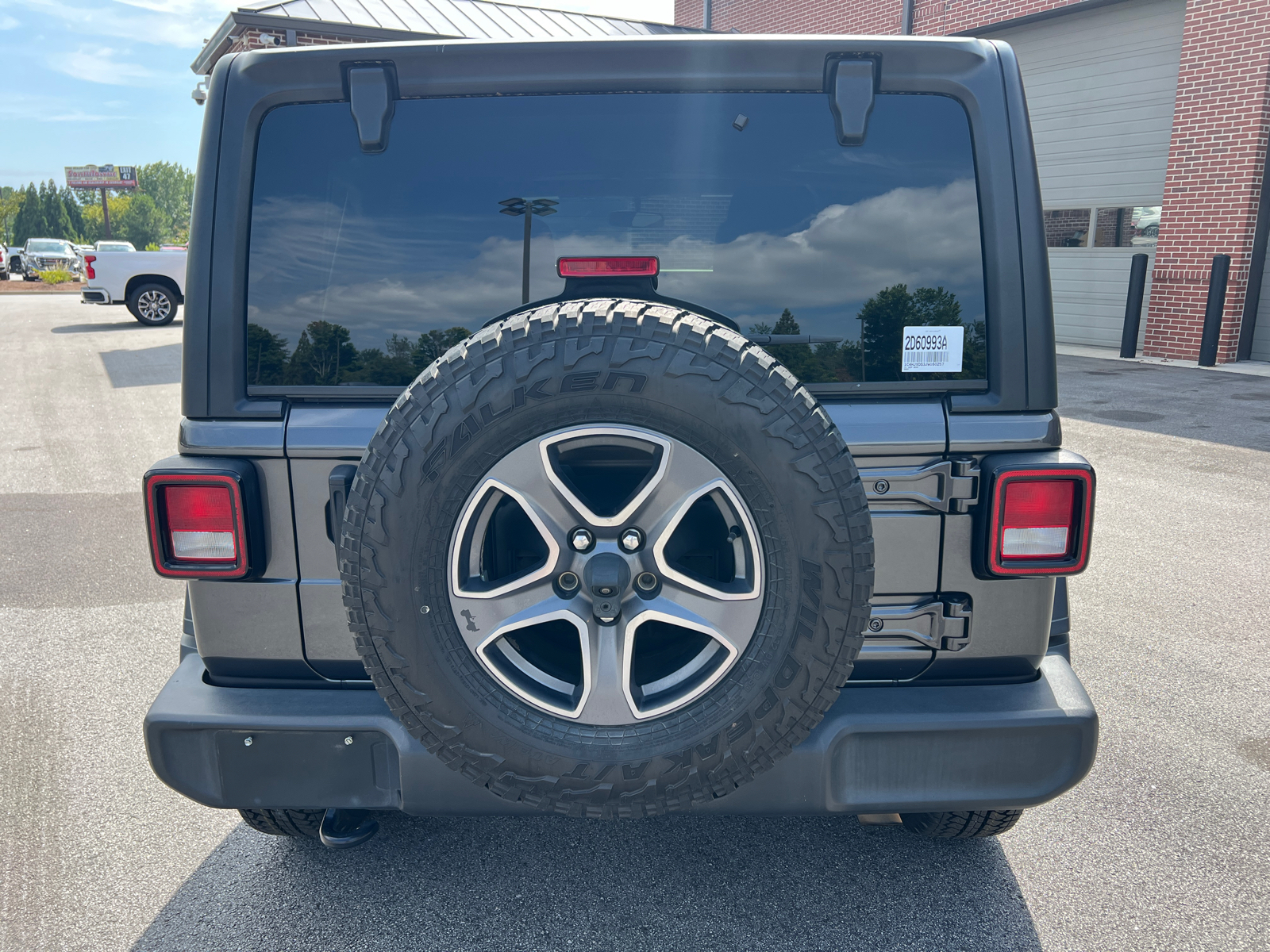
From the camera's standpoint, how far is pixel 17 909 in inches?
94.2

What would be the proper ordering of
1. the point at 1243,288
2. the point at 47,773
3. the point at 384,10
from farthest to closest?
the point at 384,10
the point at 1243,288
the point at 47,773

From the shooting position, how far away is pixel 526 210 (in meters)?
2.07

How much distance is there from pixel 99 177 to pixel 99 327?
11408 centimetres

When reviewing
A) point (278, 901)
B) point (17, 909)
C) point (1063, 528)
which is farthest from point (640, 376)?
point (17, 909)

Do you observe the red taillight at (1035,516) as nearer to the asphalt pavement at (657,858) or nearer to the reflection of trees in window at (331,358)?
the asphalt pavement at (657,858)

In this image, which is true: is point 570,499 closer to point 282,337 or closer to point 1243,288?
point 282,337

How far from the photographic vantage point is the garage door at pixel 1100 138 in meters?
14.0

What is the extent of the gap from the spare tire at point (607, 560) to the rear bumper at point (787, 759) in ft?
0.70

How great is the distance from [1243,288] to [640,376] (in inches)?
575

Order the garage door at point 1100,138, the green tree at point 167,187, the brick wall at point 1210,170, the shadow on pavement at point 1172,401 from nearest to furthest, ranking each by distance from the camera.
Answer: the shadow on pavement at point 1172,401 → the brick wall at point 1210,170 → the garage door at point 1100,138 → the green tree at point 167,187

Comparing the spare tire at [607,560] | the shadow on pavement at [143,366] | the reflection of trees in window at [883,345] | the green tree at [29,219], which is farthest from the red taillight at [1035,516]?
the green tree at [29,219]

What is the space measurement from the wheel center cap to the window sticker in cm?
82

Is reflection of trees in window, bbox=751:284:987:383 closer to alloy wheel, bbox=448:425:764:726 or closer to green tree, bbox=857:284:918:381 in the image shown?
green tree, bbox=857:284:918:381

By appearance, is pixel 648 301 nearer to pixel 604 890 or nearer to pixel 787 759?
pixel 787 759
